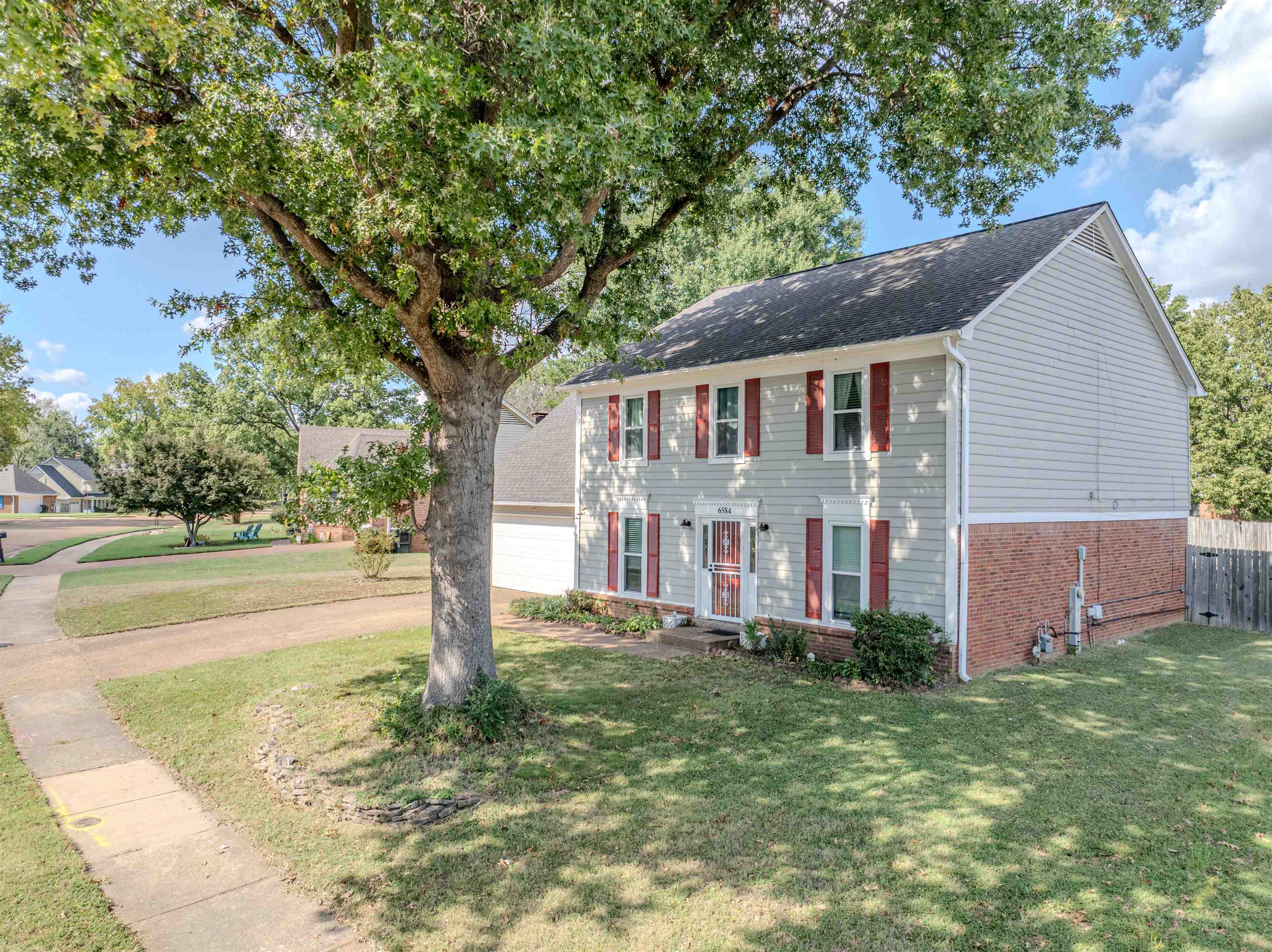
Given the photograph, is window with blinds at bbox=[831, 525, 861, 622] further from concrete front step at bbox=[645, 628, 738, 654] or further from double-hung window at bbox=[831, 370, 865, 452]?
concrete front step at bbox=[645, 628, 738, 654]

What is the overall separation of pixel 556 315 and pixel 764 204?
4550mm

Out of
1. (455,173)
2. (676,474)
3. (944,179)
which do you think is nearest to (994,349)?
(944,179)

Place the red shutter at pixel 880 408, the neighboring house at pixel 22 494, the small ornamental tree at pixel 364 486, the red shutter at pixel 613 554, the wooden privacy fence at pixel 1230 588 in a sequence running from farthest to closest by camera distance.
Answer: the neighboring house at pixel 22 494
the red shutter at pixel 613 554
the wooden privacy fence at pixel 1230 588
the red shutter at pixel 880 408
the small ornamental tree at pixel 364 486

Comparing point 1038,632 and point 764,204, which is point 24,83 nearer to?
point 764,204

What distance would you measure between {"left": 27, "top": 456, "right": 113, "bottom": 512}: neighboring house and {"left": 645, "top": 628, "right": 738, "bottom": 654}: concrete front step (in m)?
80.0

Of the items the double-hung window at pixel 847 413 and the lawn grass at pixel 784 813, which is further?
the double-hung window at pixel 847 413

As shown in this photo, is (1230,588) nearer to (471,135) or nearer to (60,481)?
(471,135)

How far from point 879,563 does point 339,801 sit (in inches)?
325

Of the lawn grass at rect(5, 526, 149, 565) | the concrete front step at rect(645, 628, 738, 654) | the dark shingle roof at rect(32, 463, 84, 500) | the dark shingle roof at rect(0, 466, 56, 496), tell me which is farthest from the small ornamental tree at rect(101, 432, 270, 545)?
the dark shingle roof at rect(32, 463, 84, 500)

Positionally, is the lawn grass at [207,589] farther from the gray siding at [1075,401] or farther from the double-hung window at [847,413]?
the gray siding at [1075,401]

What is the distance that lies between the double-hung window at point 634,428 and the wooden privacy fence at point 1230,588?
1254cm

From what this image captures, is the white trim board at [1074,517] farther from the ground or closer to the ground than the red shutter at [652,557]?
farther from the ground

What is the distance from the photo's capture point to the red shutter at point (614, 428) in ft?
52.0

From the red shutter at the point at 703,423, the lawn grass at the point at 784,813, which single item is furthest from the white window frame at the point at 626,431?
the lawn grass at the point at 784,813
